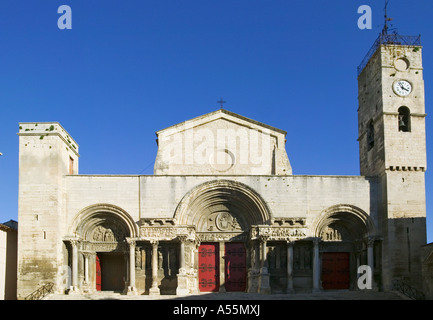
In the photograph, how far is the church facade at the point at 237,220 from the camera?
23.9 metres

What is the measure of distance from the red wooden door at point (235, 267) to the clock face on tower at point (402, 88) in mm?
9213

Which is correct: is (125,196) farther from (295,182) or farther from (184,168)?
(295,182)

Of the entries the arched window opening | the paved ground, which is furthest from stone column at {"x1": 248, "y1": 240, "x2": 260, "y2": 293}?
the arched window opening

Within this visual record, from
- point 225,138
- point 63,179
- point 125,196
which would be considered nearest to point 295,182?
point 225,138

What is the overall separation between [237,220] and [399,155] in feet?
23.9

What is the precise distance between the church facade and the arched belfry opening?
0.14ft

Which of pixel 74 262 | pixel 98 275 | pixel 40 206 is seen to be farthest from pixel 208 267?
pixel 40 206

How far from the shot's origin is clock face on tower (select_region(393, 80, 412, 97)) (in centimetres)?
2497

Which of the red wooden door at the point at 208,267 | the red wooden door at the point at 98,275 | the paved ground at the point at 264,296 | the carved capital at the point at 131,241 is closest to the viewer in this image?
the paved ground at the point at 264,296

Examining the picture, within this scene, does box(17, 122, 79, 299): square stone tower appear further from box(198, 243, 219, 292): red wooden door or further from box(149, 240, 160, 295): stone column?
box(198, 243, 219, 292): red wooden door

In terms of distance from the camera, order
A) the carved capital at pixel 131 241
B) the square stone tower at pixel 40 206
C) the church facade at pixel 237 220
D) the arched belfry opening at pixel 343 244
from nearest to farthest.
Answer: the square stone tower at pixel 40 206 < the church facade at pixel 237 220 < the carved capital at pixel 131 241 < the arched belfry opening at pixel 343 244

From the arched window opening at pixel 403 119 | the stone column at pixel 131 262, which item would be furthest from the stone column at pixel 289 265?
the arched window opening at pixel 403 119

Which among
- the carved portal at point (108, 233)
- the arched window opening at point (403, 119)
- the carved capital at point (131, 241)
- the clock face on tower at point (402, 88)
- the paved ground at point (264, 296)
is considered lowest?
→ the paved ground at point (264, 296)

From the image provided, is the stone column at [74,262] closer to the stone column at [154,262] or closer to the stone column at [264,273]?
the stone column at [154,262]
